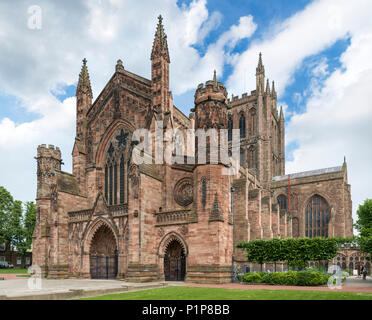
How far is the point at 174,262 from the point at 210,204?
572 centimetres

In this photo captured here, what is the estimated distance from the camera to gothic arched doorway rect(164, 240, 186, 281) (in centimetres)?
2647

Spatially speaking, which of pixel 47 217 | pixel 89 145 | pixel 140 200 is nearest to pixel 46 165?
pixel 47 217

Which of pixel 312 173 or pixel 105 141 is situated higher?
pixel 105 141

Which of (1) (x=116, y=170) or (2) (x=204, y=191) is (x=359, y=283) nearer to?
(2) (x=204, y=191)

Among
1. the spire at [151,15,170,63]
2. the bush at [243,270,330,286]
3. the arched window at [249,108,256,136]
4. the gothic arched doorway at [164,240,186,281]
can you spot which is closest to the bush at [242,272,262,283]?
the bush at [243,270,330,286]

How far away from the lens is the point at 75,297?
15.3 m

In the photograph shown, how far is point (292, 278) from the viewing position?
2306 cm

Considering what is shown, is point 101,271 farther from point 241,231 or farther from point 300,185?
point 300,185

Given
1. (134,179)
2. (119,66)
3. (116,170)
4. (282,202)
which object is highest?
(119,66)

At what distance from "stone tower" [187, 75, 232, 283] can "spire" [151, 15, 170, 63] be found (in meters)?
6.33

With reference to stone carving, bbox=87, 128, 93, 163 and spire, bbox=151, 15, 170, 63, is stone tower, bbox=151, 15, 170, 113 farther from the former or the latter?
stone carving, bbox=87, 128, 93, 163
